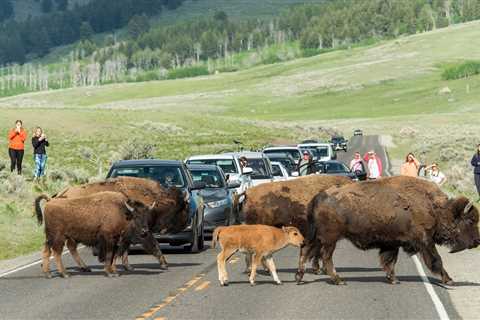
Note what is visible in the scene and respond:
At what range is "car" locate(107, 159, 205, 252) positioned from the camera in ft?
72.9

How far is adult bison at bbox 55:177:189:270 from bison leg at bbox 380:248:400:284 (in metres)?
4.62

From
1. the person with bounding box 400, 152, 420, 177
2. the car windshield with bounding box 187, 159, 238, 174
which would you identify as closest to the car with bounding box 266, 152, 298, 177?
the person with bounding box 400, 152, 420, 177

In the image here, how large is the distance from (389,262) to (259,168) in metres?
15.7

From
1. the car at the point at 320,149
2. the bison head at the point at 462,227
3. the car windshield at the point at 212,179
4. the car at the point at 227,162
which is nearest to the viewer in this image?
the bison head at the point at 462,227

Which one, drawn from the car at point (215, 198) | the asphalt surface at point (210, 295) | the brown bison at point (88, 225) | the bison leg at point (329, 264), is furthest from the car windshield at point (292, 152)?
A: the bison leg at point (329, 264)

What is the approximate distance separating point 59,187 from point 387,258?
A: 2029 cm

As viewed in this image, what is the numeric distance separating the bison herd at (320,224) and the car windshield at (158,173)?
4013mm

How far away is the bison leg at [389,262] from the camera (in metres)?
17.0

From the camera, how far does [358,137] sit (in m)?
114

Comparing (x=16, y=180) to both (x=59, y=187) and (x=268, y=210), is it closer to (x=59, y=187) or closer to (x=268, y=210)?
(x=59, y=187)

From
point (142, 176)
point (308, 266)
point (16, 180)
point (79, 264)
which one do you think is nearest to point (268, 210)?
point (308, 266)

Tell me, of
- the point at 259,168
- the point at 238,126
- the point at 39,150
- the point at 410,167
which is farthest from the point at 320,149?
the point at 238,126

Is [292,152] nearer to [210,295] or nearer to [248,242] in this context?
[248,242]

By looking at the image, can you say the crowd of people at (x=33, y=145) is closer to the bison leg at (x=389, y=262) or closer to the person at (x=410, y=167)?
the person at (x=410, y=167)
